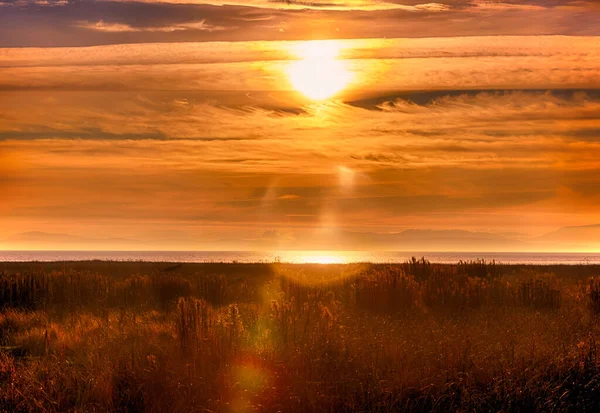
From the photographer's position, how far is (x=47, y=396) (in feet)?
29.0

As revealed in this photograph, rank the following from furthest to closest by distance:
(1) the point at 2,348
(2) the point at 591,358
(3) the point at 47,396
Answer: (1) the point at 2,348 → (2) the point at 591,358 → (3) the point at 47,396

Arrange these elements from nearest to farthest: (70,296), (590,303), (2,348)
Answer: (2,348), (590,303), (70,296)

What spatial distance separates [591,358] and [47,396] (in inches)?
304

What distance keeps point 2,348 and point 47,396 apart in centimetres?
462

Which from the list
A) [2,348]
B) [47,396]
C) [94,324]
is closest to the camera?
[47,396]

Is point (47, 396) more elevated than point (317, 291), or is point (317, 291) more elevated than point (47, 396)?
point (317, 291)

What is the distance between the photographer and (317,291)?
19.1m

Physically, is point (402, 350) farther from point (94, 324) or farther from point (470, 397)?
point (94, 324)

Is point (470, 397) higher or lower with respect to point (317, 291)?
lower

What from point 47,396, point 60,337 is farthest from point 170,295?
point 47,396

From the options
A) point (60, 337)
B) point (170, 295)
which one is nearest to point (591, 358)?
point (60, 337)

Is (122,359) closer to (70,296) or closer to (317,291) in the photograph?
(317,291)

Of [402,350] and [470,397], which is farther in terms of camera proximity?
[402,350]

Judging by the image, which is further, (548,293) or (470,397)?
(548,293)
